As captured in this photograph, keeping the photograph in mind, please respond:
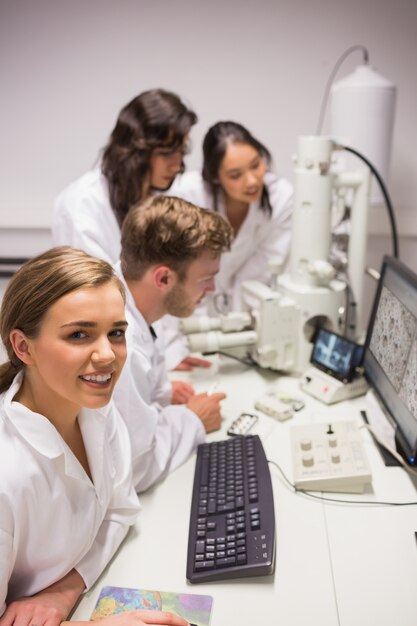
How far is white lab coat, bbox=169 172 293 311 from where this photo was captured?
2094 millimetres

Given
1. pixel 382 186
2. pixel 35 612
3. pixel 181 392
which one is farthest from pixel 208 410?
pixel 382 186

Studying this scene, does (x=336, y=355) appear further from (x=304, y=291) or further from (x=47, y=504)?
(x=47, y=504)

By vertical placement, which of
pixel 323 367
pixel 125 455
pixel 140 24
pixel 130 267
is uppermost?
pixel 140 24

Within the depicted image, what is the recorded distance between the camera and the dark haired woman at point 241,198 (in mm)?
1950

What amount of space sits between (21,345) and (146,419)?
0.43m

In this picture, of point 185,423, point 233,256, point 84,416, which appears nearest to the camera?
point 84,416

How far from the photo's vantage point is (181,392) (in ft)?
5.28

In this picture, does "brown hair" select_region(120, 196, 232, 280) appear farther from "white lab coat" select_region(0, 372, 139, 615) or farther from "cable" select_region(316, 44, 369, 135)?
"cable" select_region(316, 44, 369, 135)

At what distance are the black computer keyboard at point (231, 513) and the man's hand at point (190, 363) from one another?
0.50 metres

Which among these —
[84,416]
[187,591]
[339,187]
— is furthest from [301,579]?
[339,187]

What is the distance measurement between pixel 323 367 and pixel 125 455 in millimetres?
734

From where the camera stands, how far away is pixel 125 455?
1.15 meters

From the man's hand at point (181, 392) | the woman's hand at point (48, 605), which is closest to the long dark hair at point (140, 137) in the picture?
the man's hand at point (181, 392)

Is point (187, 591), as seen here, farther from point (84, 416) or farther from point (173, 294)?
point (173, 294)
